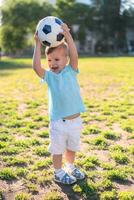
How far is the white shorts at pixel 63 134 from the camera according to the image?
4906 millimetres

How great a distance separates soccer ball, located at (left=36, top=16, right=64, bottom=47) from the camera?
16.1ft

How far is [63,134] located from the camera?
16.1 feet

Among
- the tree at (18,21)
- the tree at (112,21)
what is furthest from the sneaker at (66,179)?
the tree at (112,21)

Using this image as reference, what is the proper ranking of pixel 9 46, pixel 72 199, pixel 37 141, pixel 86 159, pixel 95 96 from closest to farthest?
1. pixel 72 199
2. pixel 86 159
3. pixel 37 141
4. pixel 95 96
5. pixel 9 46

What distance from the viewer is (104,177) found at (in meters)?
5.23

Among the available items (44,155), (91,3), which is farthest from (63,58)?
(91,3)

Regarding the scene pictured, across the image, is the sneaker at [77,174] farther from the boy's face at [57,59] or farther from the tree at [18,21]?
the tree at [18,21]

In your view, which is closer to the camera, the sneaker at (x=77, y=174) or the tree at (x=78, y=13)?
the sneaker at (x=77, y=174)

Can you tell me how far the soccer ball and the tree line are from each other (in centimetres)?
5862

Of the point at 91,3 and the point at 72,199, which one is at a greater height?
the point at 91,3

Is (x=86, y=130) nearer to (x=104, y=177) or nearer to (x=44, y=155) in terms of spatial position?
(x=44, y=155)

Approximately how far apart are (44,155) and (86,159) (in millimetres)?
659

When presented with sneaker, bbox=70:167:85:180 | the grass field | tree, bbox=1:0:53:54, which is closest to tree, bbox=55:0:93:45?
tree, bbox=1:0:53:54

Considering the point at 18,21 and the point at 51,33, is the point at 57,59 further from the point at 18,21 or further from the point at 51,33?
the point at 18,21
